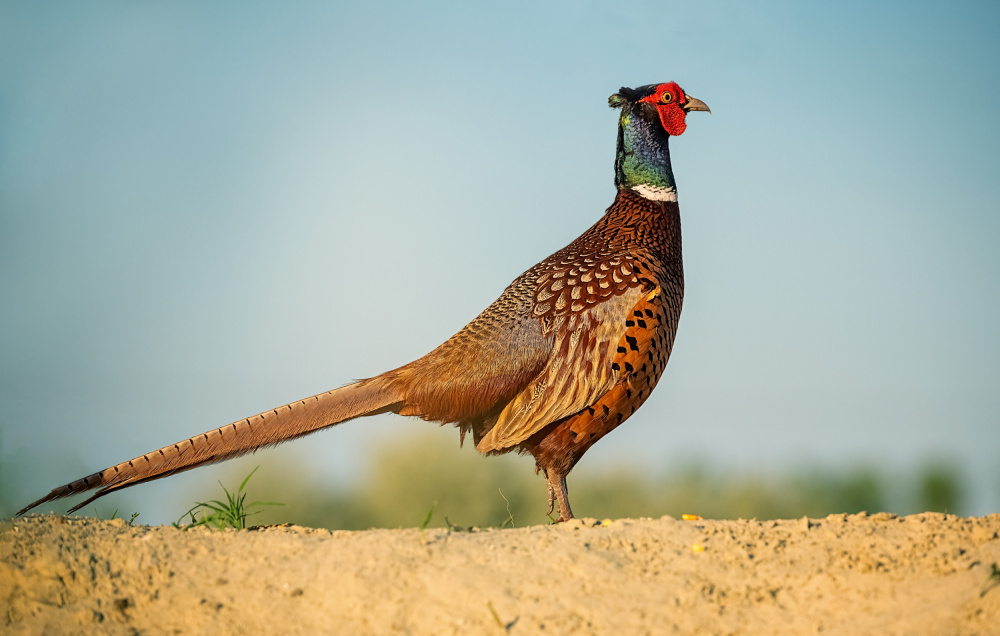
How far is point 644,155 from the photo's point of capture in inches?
272

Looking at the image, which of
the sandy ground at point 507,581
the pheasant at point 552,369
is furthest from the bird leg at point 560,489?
the sandy ground at point 507,581

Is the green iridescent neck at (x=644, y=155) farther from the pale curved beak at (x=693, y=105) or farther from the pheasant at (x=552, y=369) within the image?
the pheasant at (x=552, y=369)

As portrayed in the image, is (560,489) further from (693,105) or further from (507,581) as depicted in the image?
(693,105)

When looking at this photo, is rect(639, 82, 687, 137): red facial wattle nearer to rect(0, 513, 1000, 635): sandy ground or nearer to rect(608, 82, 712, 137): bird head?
rect(608, 82, 712, 137): bird head

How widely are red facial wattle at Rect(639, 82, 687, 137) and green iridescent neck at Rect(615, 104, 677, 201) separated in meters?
0.05

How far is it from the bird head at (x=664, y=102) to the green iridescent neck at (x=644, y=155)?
24mm

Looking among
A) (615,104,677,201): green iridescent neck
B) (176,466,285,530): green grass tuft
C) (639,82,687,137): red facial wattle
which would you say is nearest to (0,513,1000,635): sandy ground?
(176,466,285,530): green grass tuft

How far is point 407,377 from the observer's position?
582 centimetres

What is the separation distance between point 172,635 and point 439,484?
40.7ft

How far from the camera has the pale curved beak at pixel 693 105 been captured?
23.0 feet

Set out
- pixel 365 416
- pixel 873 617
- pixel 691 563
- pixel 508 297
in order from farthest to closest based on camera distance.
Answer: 1. pixel 508 297
2. pixel 365 416
3. pixel 691 563
4. pixel 873 617

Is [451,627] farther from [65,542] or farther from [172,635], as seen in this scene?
[65,542]

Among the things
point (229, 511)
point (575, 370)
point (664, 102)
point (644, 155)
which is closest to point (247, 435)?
point (229, 511)

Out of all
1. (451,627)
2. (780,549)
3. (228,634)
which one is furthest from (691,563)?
(228,634)
